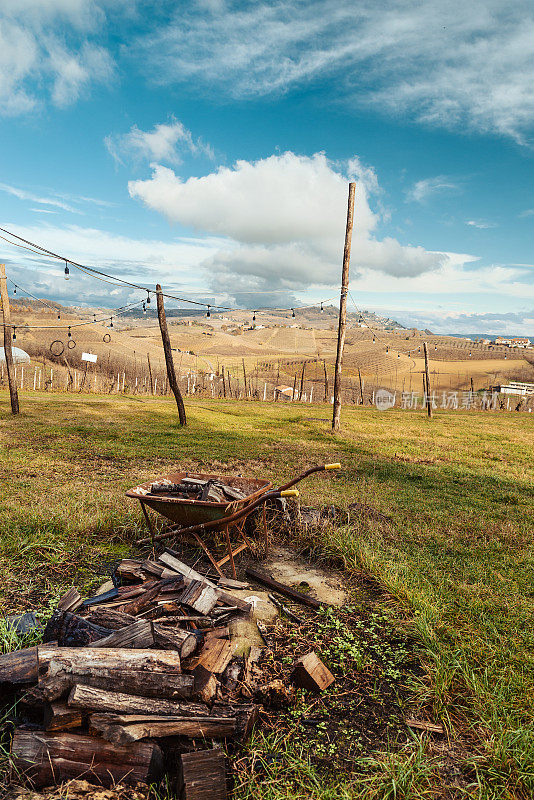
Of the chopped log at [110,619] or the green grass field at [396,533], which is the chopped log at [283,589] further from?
the chopped log at [110,619]

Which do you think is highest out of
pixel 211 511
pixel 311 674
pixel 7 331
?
pixel 7 331

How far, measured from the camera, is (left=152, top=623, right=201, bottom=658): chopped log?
3.00 metres

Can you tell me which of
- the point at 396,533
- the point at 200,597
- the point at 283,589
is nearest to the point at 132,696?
the point at 200,597

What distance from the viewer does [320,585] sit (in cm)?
462

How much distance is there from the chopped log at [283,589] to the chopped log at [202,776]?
1954 millimetres

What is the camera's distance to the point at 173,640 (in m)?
3.01

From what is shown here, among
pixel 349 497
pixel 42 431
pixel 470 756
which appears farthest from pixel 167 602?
pixel 42 431

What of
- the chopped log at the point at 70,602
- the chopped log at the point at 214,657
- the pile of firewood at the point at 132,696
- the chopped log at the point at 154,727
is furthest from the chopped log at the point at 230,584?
the chopped log at the point at 154,727

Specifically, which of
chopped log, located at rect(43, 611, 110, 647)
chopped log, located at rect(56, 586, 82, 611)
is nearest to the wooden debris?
chopped log, located at rect(43, 611, 110, 647)

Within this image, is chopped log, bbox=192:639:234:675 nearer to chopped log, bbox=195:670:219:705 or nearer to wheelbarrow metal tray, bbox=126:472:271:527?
chopped log, bbox=195:670:219:705

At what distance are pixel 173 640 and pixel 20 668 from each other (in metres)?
0.94

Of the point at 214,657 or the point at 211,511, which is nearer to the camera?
the point at 214,657

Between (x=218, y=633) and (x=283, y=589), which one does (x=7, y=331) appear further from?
(x=218, y=633)

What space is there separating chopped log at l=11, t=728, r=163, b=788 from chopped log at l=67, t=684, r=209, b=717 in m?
0.15
